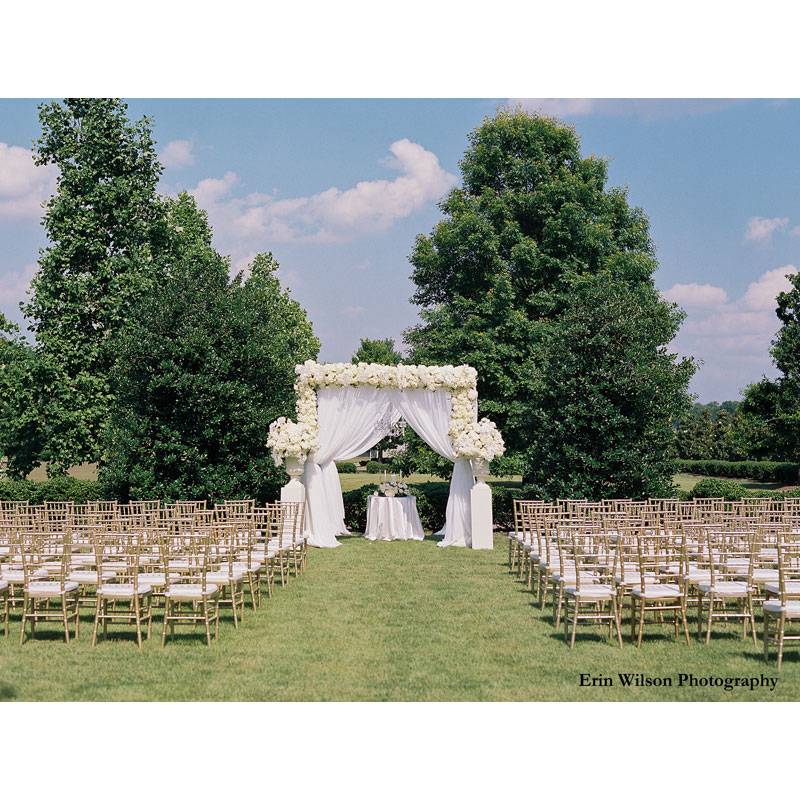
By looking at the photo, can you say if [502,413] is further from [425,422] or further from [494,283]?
[425,422]

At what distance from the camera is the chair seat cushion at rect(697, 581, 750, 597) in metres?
9.30

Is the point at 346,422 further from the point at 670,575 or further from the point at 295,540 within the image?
the point at 670,575

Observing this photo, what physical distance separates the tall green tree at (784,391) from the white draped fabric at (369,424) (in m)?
19.6

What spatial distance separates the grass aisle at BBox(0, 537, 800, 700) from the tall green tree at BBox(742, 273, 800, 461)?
25490 mm

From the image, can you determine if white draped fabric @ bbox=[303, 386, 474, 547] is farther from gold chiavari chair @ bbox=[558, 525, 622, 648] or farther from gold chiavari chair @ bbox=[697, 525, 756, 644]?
gold chiavari chair @ bbox=[697, 525, 756, 644]

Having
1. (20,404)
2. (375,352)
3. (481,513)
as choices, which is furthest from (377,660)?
(375,352)

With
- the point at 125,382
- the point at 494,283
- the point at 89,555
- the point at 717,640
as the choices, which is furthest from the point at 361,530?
the point at 717,640

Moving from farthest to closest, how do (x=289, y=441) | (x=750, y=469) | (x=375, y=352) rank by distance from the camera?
(x=375, y=352) → (x=750, y=469) → (x=289, y=441)

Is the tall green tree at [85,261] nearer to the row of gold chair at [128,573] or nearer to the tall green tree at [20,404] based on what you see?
the tall green tree at [20,404]

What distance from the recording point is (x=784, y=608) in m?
8.45

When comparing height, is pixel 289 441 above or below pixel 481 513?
above

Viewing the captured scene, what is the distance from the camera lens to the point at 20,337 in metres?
22.6

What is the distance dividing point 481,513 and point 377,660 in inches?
367

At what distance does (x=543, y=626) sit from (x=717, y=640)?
1.88 m
